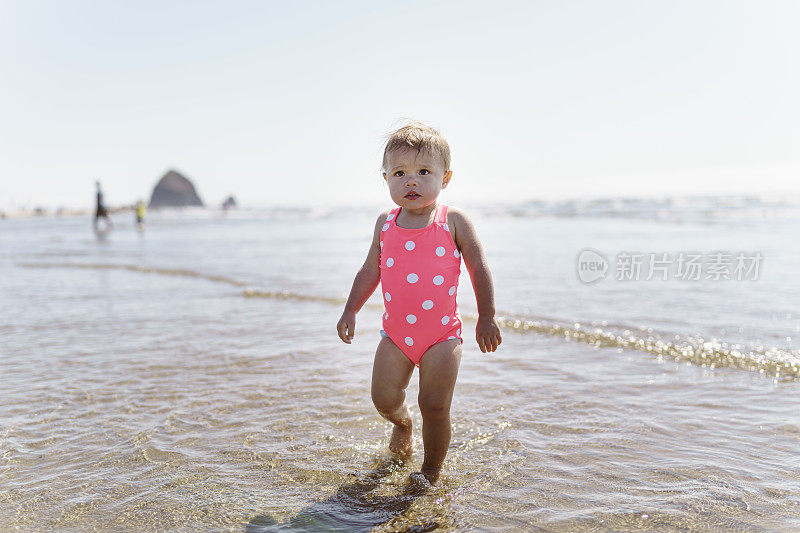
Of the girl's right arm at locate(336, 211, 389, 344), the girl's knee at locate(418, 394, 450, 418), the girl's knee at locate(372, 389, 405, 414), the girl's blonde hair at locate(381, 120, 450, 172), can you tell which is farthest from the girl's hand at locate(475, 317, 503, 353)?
the girl's blonde hair at locate(381, 120, 450, 172)

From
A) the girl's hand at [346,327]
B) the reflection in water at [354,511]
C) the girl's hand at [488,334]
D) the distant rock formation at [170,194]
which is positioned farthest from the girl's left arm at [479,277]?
the distant rock formation at [170,194]

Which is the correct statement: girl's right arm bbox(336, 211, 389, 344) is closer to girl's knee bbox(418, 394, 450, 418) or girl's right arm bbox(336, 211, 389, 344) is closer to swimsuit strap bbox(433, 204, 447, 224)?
swimsuit strap bbox(433, 204, 447, 224)

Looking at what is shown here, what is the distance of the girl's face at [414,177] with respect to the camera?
290 cm

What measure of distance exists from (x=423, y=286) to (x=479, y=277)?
277 millimetres

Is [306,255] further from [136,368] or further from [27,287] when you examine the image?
[136,368]

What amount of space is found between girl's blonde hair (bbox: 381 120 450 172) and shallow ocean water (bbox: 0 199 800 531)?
62.7 inches

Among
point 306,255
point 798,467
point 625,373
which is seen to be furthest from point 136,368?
point 306,255

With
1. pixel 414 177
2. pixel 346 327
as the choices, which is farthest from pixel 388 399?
pixel 414 177

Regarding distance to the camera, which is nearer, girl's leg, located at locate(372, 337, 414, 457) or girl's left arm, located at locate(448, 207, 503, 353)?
girl's left arm, located at locate(448, 207, 503, 353)

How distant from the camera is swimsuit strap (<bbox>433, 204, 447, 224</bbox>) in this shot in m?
3.01

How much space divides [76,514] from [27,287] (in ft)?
28.1

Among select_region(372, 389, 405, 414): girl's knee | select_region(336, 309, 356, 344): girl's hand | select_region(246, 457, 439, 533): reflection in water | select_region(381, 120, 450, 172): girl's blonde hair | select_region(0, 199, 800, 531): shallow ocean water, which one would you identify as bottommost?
select_region(246, 457, 439, 533): reflection in water

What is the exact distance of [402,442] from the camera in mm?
3273

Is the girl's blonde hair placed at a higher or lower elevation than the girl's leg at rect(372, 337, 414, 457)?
higher
